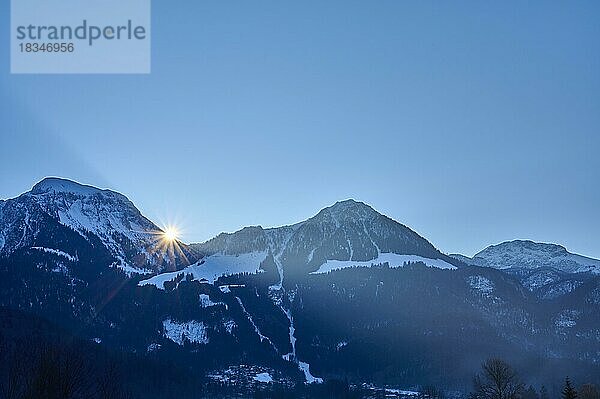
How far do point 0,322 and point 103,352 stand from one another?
30899 millimetres

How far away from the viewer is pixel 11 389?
3844 cm

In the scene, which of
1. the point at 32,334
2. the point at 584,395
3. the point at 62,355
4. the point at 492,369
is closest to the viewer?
the point at 62,355

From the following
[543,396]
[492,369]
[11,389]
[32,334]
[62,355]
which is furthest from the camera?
[32,334]

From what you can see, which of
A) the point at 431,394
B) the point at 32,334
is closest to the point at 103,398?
the point at 32,334

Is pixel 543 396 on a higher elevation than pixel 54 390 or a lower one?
lower

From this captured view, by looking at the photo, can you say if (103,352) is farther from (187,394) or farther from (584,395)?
(584,395)

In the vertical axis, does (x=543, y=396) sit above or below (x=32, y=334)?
below

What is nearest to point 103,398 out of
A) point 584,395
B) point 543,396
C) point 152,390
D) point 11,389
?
point 11,389

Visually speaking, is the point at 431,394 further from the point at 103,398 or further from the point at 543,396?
the point at 103,398

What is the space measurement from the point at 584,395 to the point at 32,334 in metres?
139

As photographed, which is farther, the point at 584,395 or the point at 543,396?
the point at 543,396

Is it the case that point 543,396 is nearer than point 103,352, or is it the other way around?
point 543,396

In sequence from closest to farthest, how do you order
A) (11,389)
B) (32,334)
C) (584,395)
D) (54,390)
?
(54,390) → (11,389) → (584,395) → (32,334)

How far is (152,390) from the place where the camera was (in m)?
192
